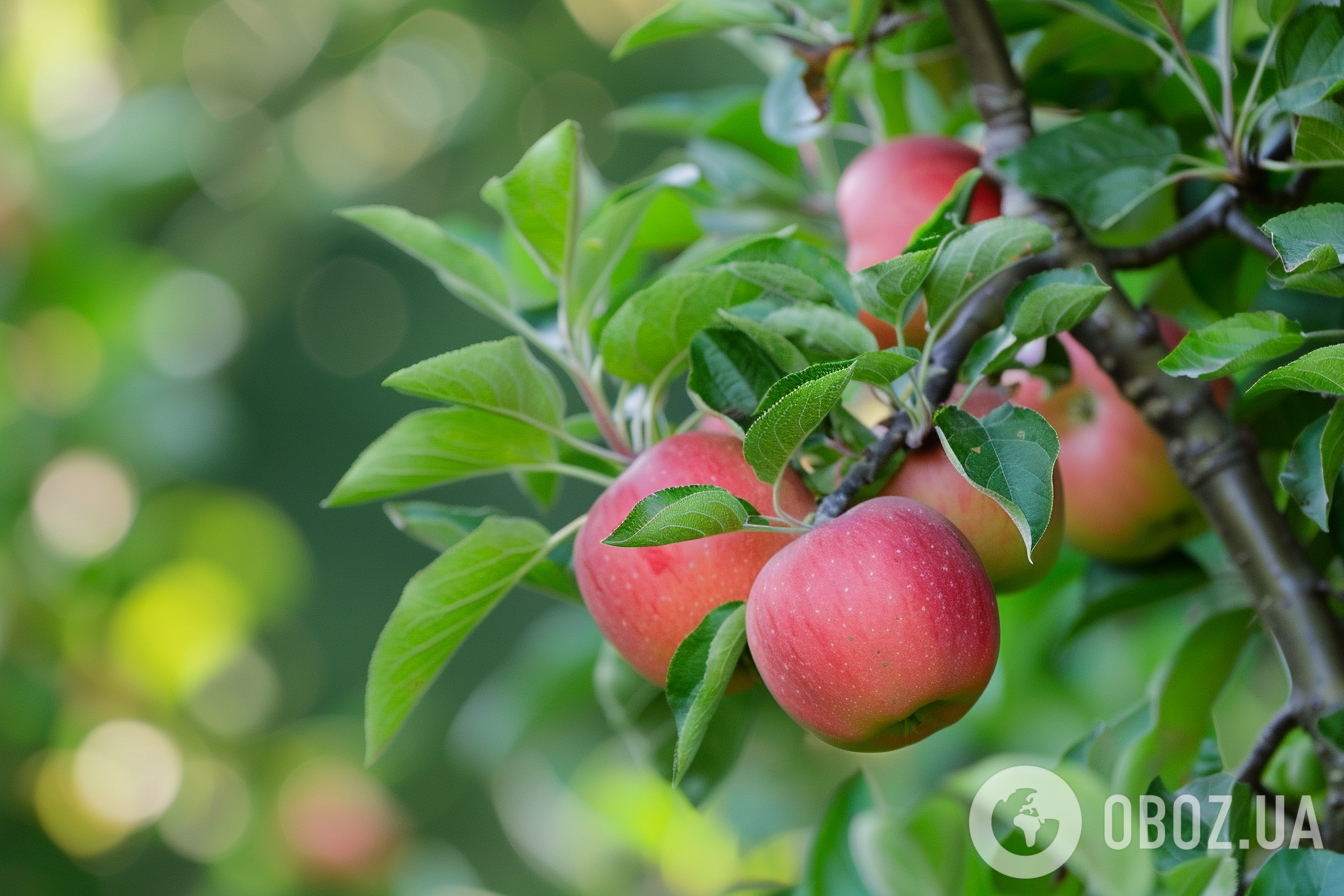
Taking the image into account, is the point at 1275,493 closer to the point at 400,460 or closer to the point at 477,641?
the point at 400,460

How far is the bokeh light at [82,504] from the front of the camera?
115 cm

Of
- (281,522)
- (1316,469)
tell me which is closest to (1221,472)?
(1316,469)

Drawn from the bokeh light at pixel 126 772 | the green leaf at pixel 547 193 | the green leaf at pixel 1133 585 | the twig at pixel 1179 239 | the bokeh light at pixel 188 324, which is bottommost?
the bokeh light at pixel 126 772

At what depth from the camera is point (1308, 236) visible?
0.98ft

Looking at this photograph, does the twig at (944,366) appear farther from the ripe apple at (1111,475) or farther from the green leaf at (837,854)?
the green leaf at (837,854)

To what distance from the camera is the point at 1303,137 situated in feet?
1.10

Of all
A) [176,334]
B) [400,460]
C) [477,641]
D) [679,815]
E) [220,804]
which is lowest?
[477,641]

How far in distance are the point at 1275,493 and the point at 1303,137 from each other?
0.18 metres

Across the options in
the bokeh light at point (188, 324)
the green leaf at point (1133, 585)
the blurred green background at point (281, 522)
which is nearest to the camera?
the green leaf at point (1133, 585)

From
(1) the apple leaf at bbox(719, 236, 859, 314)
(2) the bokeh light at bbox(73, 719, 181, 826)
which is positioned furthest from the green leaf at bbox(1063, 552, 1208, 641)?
(2) the bokeh light at bbox(73, 719, 181, 826)

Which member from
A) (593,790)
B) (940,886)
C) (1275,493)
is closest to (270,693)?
(593,790)

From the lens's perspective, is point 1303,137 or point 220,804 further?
point 220,804

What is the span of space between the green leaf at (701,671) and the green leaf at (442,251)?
14 cm

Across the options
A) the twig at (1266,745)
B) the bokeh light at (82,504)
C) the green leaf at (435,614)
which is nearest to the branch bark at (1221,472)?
the twig at (1266,745)
